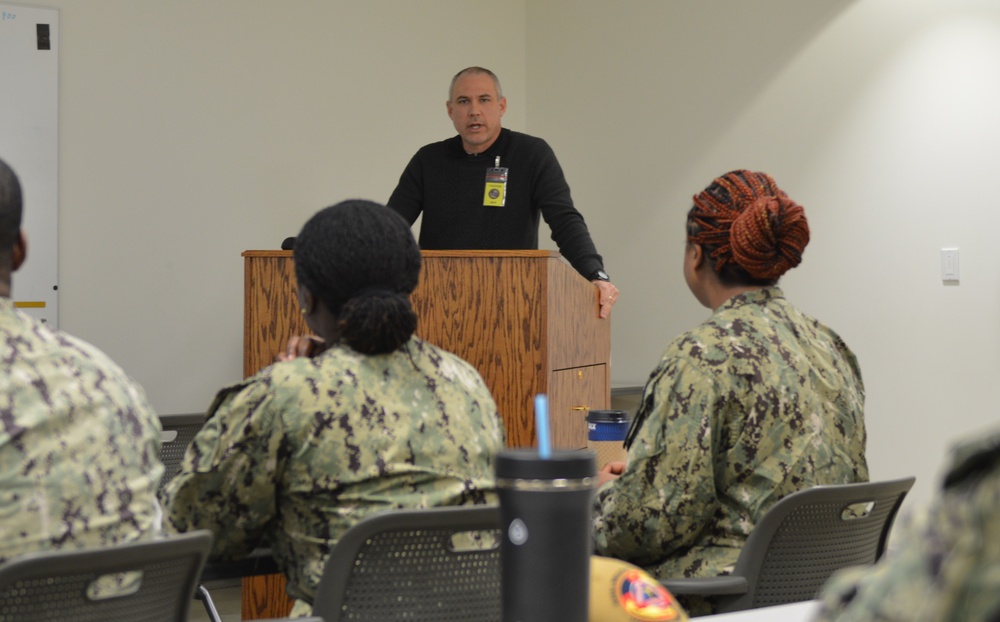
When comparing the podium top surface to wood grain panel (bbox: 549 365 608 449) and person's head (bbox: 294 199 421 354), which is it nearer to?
wood grain panel (bbox: 549 365 608 449)

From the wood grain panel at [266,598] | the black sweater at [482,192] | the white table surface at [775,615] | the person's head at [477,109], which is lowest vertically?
the wood grain panel at [266,598]

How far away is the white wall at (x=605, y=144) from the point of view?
165 inches

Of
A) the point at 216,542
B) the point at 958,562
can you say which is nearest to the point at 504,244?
the point at 216,542

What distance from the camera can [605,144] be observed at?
6.00 metres

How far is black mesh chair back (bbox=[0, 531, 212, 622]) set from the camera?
1.14m

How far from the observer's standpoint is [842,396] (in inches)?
76.0

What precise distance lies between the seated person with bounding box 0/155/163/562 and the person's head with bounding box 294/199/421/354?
0.35 metres

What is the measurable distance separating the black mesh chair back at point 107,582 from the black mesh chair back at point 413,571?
0.61ft

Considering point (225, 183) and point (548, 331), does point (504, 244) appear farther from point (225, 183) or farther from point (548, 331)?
point (225, 183)

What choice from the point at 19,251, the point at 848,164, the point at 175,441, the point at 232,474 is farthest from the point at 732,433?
the point at 848,164

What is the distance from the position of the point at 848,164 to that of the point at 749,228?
2.80 meters

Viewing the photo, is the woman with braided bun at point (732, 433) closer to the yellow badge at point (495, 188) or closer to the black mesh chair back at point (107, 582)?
the black mesh chair back at point (107, 582)

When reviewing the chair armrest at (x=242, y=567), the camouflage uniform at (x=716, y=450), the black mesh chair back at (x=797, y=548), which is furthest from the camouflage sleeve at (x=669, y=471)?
the chair armrest at (x=242, y=567)

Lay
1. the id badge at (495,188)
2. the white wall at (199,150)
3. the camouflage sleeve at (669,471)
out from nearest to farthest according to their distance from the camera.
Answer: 1. the camouflage sleeve at (669,471)
2. the id badge at (495,188)
3. the white wall at (199,150)
